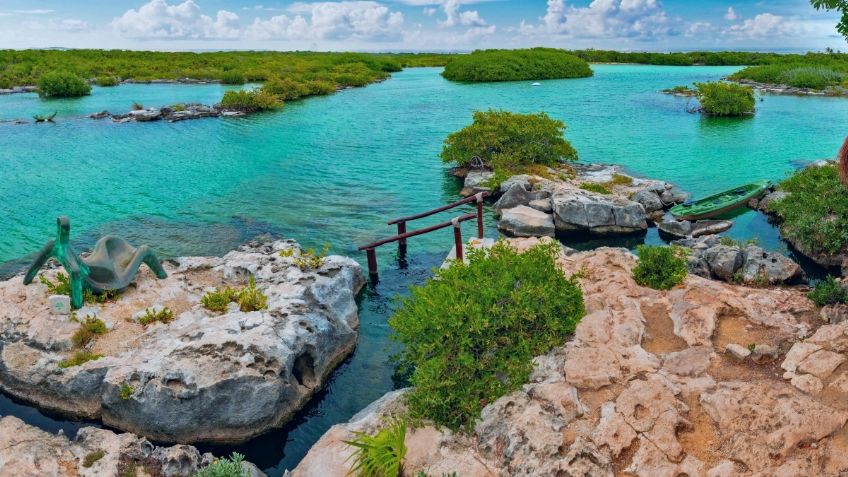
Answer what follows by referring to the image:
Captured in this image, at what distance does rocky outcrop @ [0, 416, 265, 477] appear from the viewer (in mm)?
11406

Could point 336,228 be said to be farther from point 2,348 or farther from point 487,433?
point 487,433

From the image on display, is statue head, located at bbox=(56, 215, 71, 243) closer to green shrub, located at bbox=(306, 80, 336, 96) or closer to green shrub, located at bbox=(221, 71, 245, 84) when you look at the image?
green shrub, located at bbox=(306, 80, 336, 96)

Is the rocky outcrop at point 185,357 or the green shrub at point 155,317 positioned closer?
the rocky outcrop at point 185,357

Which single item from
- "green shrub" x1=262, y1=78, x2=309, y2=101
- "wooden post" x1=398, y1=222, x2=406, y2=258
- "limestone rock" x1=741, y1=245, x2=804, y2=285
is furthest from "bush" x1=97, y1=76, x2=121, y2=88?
"limestone rock" x1=741, y1=245, x2=804, y2=285

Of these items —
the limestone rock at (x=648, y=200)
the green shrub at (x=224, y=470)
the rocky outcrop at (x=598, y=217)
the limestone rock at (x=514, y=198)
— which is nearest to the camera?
the green shrub at (x=224, y=470)

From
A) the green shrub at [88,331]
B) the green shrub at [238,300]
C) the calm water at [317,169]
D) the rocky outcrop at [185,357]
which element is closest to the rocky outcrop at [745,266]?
the calm water at [317,169]

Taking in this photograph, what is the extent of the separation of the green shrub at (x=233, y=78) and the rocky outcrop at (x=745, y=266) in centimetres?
9273

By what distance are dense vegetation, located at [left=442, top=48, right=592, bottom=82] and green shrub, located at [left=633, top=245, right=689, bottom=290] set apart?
335 feet

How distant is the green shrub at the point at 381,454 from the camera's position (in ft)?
35.3

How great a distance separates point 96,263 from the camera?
1702 centimetres

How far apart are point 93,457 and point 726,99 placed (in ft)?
201

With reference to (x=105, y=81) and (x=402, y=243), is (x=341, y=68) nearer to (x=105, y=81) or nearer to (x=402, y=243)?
(x=105, y=81)

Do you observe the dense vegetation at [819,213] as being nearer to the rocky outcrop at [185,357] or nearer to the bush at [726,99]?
the rocky outcrop at [185,357]

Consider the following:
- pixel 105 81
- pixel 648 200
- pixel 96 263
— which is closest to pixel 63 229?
pixel 96 263
